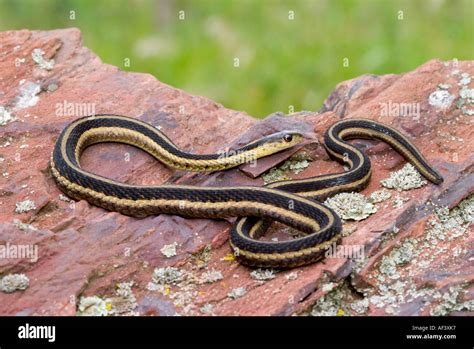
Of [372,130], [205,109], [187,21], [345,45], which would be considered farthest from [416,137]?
[187,21]

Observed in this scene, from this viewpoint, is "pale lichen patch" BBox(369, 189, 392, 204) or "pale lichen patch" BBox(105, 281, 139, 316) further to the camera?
"pale lichen patch" BBox(369, 189, 392, 204)

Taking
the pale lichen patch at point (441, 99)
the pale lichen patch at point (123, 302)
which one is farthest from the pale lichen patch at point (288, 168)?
the pale lichen patch at point (123, 302)

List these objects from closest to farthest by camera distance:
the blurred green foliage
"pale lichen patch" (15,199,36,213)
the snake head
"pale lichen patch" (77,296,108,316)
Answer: "pale lichen patch" (77,296,108,316) → "pale lichen patch" (15,199,36,213) → the snake head → the blurred green foliage

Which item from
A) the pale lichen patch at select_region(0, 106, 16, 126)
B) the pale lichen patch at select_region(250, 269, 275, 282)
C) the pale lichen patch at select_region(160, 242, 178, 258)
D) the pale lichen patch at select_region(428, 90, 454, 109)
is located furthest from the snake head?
the pale lichen patch at select_region(0, 106, 16, 126)

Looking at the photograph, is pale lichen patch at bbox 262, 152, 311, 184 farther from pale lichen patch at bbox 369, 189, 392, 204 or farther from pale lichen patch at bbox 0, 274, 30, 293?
pale lichen patch at bbox 0, 274, 30, 293

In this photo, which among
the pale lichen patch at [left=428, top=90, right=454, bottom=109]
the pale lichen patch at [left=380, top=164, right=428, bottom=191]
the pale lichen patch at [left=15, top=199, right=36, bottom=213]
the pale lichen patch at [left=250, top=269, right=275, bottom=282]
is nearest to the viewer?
the pale lichen patch at [left=250, top=269, right=275, bottom=282]

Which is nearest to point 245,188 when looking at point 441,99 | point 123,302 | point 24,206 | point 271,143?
point 271,143
